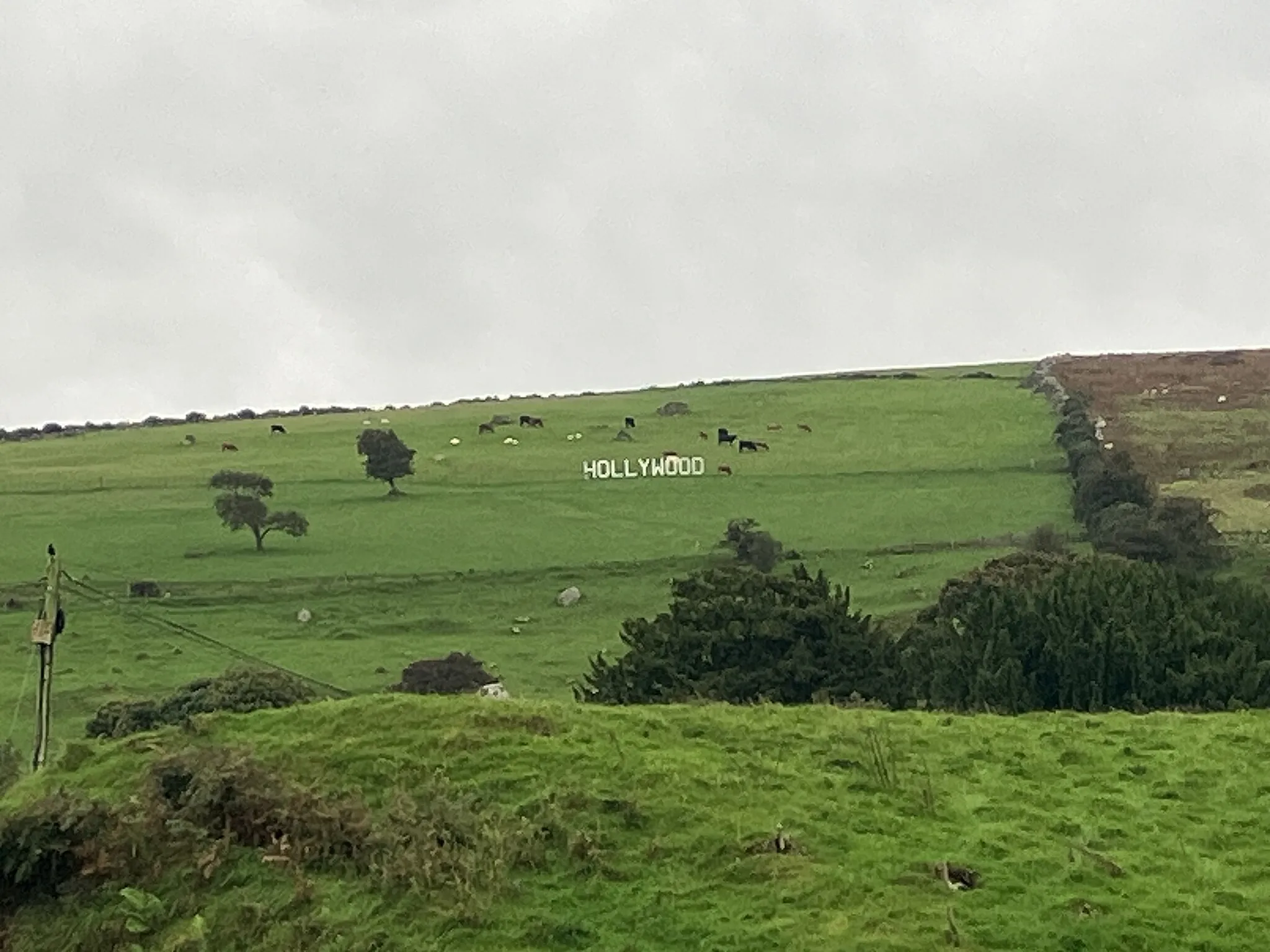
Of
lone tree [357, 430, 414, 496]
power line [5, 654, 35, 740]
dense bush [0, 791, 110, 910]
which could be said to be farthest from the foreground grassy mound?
lone tree [357, 430, 414, 496]

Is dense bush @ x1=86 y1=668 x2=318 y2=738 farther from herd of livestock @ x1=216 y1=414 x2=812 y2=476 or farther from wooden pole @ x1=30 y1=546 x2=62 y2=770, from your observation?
herd of livestock @ x1=216 y1=414 x2=812 y2=476

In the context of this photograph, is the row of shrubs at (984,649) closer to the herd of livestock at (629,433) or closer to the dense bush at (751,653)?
the dense bush at (751,653)

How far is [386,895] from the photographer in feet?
49.7

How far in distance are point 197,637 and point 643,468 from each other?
3858 cm

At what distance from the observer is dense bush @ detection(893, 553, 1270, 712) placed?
29484 mm

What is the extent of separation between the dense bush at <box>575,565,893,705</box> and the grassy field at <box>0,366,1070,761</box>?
1219cm

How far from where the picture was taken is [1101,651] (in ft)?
98.6

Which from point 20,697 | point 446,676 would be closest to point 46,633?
point 446,676

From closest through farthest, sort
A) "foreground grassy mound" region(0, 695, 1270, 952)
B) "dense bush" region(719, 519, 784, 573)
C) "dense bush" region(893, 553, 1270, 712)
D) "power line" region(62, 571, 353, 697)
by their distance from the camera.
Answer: "foreground grassy mound" region(0, 695, 1270, 952)
"dense bush" region(893, 553, 1270, 712)
"power line" region(62, 571, 353, 697)
"dense bush" region(719, 519, 784, 573)

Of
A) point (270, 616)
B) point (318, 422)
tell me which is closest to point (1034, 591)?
point (270, 616)

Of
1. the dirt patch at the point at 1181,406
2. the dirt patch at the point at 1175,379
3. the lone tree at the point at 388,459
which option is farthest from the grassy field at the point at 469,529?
the dirt patch at the point at 1175,379

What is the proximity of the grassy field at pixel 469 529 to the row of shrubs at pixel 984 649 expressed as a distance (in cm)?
1249

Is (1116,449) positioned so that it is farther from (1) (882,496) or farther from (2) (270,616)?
(2) (270,616)

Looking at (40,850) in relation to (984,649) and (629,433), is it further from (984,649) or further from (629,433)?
(629,433)
